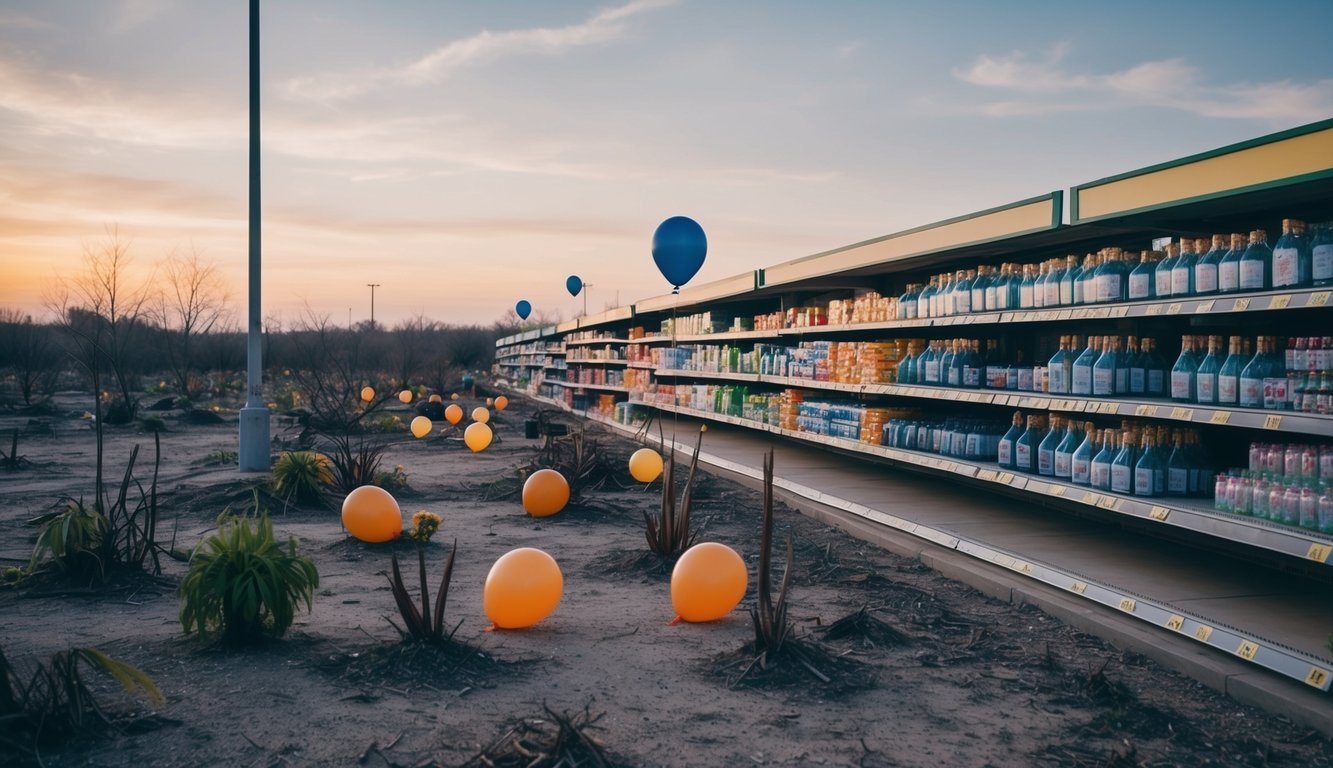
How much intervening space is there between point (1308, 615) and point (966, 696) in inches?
77.0

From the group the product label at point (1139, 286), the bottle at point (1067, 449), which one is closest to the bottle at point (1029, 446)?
the bottle at point (1067, 449)

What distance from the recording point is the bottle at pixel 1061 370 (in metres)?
6.21

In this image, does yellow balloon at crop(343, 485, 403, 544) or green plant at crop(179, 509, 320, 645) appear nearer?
green plant at crop(179, 509, 320, 645)

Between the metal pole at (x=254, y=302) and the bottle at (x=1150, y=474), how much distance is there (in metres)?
10.4

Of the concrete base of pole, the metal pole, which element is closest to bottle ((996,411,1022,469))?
the metal pole

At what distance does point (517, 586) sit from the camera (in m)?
4.98

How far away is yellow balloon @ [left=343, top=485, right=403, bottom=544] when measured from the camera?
7.36 meters

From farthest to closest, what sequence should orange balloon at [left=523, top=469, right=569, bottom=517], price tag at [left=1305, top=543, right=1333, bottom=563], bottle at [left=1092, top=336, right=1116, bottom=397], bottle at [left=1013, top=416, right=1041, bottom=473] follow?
orange balloon at [left=523, top=469, right=569, bottom=517] < bottle at [left=1013, top=416, right=1041, bottom=473] < bottle at [left=1092, top=336, right=1116, bottom=397] < price tag at [left=1305, top=543, right=1333, bottom=563]

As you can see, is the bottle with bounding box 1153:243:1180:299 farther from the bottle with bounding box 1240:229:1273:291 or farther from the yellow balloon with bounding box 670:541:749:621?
the yellow balloon with bounding box 670:541:749:621

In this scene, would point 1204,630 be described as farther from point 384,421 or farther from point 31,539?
point 384,421

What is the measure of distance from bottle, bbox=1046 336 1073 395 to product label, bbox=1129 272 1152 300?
0.62 m

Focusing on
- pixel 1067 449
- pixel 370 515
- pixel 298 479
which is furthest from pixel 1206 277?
pixel 298 479

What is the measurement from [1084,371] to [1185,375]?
29.9 inches

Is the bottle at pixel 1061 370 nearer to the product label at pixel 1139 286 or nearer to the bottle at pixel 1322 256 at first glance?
the product label at pixel 1139 286
